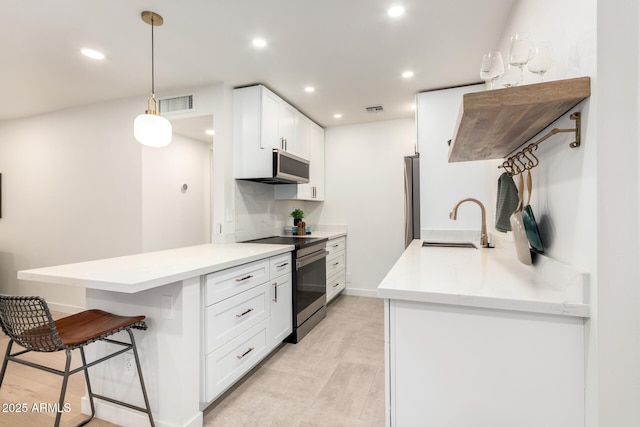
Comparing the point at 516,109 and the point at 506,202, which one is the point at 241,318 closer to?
the point at 506,202

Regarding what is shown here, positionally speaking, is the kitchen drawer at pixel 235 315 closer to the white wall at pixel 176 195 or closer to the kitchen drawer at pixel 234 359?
the kitchen drawer at pixel 234 359

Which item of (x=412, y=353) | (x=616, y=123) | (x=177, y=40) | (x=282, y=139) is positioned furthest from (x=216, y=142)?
(x=616, y=123)

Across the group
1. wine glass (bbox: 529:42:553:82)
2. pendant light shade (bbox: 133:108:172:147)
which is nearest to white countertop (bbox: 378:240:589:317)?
wine glass (bbox: 529:42:553:82)

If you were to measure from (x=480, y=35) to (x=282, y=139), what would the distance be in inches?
79.2

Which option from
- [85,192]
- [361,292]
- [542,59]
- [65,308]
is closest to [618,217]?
[542,59]

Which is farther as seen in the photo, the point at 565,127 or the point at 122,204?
the point at 122,204

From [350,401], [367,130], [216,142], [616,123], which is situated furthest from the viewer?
[367,130]

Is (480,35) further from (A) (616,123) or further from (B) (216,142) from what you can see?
(B) (216,142)

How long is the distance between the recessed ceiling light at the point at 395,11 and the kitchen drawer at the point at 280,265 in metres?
1.95

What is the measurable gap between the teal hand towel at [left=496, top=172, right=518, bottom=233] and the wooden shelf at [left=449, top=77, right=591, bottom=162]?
232 mm

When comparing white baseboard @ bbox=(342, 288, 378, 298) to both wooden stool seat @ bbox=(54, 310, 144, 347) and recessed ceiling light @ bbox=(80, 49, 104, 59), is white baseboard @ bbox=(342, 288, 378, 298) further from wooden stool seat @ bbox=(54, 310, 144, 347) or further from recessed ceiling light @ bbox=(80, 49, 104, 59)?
recessed ceiling light @ bbox=(80, 49, 104, 59)

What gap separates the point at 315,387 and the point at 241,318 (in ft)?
2.33

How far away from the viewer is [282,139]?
3371 mm

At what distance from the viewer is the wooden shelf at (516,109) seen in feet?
3.14
